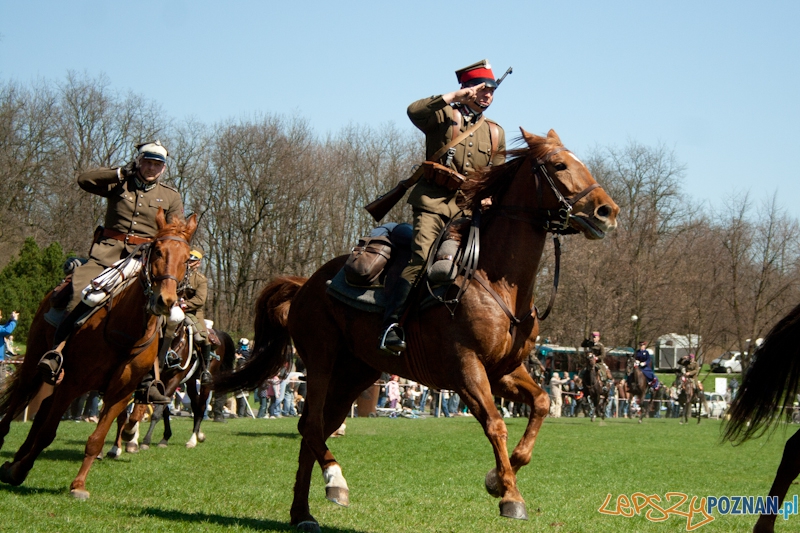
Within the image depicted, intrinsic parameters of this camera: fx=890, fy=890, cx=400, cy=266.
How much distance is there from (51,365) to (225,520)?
9.50 feet

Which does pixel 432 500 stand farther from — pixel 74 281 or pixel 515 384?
pixel 74 281

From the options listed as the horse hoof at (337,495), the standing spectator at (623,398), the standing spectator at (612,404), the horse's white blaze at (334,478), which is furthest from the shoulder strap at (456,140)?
the standing spectator at (623,398)

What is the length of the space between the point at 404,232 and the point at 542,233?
1.52 m

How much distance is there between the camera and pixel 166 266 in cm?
898

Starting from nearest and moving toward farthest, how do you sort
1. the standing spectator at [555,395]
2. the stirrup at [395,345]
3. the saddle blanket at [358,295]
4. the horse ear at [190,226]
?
the stirrup at [395,345] → the saddle blanket at [358,295] → the horse ear at [190,226] → the standing spectator at [555,395]

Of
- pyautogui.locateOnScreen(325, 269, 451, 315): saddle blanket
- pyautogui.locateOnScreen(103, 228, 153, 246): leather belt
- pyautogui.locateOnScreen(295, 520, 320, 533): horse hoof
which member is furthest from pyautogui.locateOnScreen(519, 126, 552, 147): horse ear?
pyautogui.locateOnScreen(103, 228, 153, 246): leather belt

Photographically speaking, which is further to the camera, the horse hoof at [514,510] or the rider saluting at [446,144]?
the rider saluting at [446,144]

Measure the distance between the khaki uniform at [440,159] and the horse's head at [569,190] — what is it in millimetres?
552

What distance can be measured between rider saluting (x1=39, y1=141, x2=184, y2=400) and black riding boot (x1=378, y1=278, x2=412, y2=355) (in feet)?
11.5

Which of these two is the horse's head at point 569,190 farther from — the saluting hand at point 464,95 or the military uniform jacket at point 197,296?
the military uniform jacket at point 197,296

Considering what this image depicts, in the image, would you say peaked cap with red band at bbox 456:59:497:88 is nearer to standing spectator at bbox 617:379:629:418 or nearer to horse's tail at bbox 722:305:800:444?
horse's tail at bbox 722:305:800:444

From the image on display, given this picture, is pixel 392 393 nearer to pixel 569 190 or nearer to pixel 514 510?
pixel 569 190

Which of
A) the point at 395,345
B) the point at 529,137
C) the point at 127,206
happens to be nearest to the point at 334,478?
the point at 395,345

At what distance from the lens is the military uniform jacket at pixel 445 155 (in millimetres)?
8195
